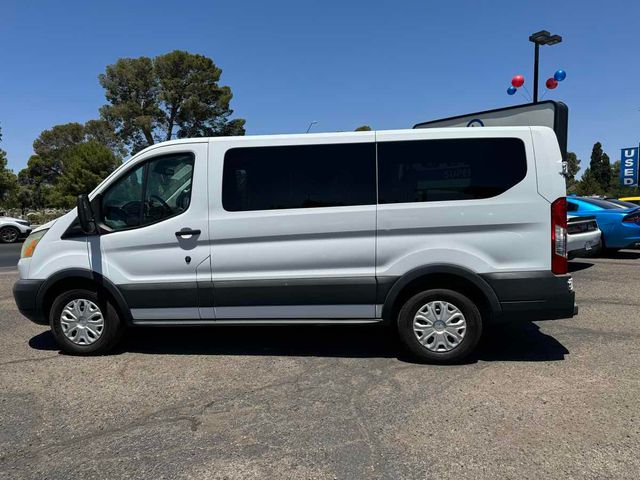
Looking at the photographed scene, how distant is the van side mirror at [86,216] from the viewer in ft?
14.6

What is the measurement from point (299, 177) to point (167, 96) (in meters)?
39.2

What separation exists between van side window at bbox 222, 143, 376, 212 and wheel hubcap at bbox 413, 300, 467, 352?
44.5 inches

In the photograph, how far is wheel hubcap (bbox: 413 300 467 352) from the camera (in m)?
4.32

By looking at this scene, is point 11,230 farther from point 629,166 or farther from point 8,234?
point 629,166

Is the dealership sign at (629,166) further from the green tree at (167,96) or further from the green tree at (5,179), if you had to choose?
the green tree at (5,179)

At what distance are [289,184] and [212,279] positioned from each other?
1.14 metres

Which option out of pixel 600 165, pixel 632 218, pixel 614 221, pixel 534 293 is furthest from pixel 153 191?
pixel 600 165

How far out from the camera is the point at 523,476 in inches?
105

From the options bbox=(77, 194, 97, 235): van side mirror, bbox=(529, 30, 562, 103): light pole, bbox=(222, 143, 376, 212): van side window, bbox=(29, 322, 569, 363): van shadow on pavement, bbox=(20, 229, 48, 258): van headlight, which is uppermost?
bbox=(529, 30, 562, 103): light pole

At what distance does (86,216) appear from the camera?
4.49 m

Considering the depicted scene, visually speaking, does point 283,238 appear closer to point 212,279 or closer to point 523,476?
point 212,279

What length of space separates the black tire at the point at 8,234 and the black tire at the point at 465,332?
64.1ft

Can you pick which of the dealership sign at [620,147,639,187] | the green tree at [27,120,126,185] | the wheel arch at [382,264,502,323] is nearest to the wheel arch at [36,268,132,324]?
the wheel arch at [382,264,502,323]

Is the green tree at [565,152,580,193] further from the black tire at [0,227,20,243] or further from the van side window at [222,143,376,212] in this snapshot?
the black tire at [0,227,20,243]
